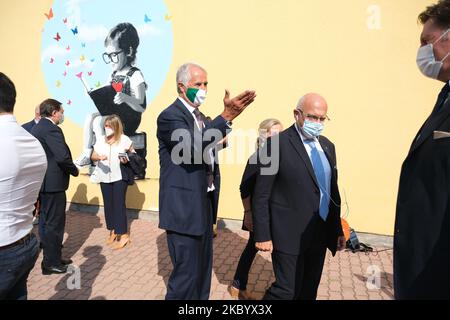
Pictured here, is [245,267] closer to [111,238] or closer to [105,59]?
[111,238]

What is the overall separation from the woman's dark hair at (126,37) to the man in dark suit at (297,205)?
16.4 feet

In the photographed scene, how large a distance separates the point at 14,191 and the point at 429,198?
2.34m

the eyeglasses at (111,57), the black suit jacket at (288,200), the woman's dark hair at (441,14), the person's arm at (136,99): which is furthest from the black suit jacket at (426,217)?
the eyeglasses at (111,57)

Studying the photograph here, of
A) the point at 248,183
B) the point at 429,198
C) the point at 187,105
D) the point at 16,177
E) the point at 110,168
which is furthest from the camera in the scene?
the point at 110,168

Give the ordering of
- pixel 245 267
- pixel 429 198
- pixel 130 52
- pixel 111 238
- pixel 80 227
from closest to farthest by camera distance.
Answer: pixel 429 198, pixel 245 267, pixel 111 238, pixel 80 227, pixel 130 52

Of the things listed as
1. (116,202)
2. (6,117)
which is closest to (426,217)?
(6,117)

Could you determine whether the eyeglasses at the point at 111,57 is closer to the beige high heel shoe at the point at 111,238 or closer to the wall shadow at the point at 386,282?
the beige high heel shoe at the point at 111,238

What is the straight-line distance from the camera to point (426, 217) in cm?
149

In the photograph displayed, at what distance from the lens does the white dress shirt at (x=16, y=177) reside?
1771 mm

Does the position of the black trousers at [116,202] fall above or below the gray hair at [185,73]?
below

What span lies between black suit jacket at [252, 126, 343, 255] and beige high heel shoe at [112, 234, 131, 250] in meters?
3.32

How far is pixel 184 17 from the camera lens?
6.06 metres

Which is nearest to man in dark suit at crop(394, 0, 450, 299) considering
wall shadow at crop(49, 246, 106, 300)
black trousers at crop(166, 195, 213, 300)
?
black trousers at crop(166, 195, 213, 300)

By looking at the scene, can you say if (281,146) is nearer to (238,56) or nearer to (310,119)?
(310,119)
